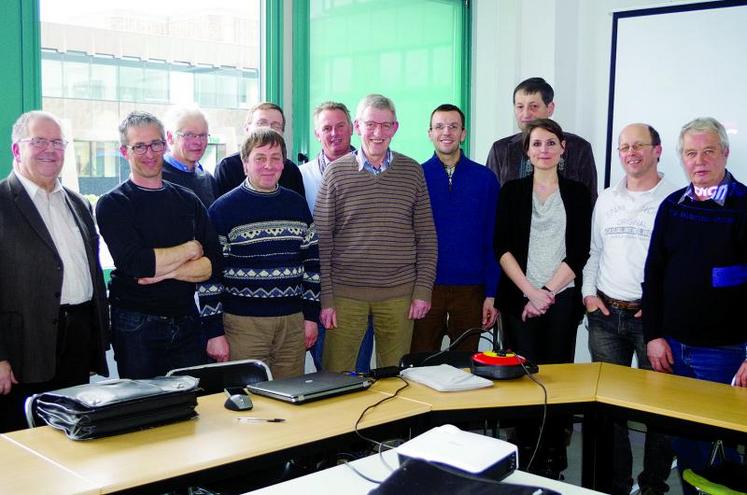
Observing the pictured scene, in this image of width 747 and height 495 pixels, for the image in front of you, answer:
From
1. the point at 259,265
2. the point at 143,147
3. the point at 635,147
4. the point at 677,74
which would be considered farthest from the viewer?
the point at 677,74

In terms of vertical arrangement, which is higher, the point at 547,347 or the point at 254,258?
the point at 254,258

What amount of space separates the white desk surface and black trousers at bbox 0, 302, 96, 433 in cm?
143

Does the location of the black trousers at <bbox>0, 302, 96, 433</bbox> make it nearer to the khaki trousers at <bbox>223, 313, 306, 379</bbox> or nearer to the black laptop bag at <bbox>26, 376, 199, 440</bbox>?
the khaki trousers at <bbox>223, 313, 306, 379</bbox>

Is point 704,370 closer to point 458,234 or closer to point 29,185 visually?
point 458,234

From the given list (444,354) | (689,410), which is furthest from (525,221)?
(689,410)

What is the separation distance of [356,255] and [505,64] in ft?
8.37

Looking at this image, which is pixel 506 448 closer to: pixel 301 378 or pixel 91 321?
pixel 301 378

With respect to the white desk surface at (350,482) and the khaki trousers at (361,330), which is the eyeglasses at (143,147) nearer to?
the khaki trousers at (361,330)

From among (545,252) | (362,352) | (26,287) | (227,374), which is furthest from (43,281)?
(545,252)

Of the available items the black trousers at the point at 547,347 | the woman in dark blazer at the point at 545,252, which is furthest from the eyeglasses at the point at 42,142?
the black trousers at the point at 547,347

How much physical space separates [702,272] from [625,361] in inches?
23.3

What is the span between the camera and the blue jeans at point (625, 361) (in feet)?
11.3

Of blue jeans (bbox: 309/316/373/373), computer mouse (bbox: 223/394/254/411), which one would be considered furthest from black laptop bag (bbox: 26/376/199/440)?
blue jeans (bbox: 309/316/373/373)

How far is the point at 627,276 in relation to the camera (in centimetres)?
344
